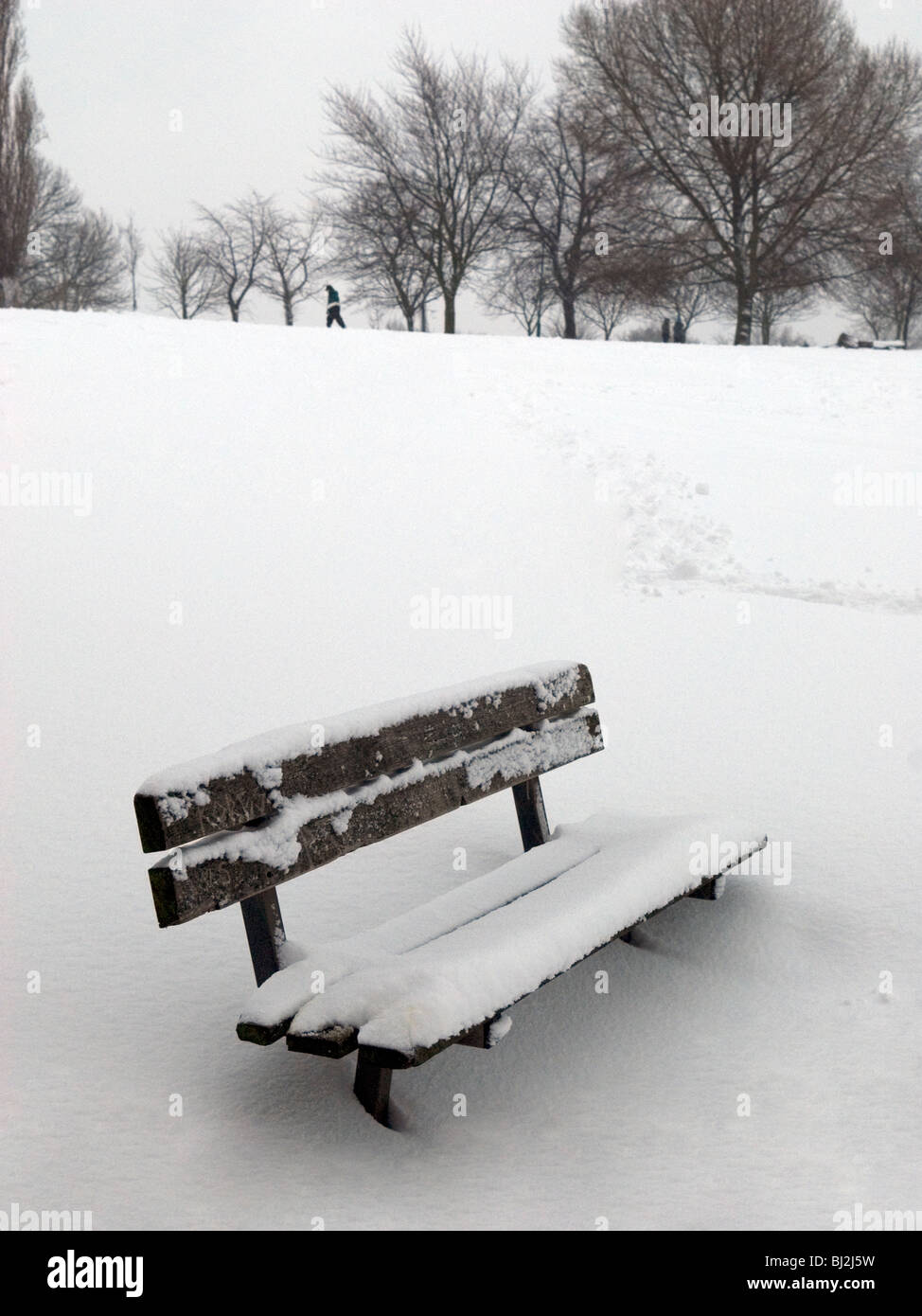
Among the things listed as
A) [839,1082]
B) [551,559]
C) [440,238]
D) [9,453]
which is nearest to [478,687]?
[839,1082]

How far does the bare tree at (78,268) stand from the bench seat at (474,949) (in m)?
40.0

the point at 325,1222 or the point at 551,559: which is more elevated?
the point at 551,559

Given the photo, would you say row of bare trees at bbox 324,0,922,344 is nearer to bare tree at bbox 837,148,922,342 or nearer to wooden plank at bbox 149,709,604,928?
bare tree at bbox 837,148,922,342

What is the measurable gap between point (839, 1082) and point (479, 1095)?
2.78 ft

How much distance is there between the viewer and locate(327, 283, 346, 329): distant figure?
72.4 feet

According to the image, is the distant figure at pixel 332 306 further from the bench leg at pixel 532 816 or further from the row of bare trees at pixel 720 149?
the bench leg at pixel 532 816

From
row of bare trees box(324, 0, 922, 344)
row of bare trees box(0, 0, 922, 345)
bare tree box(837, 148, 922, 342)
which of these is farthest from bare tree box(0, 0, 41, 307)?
bare tree box(837, 148, 922, 342)

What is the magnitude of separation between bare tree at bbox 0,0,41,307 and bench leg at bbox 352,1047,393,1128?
68.4 ft

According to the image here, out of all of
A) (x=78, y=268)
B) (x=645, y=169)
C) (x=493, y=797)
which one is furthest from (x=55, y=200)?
(x=493, y=797)

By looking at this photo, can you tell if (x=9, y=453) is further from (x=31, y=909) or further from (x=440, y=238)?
(x=440, y=238)

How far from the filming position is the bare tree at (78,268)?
41125 millimetres

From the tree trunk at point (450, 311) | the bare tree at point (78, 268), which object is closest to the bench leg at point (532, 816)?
the tree trunk at point (450, 311)

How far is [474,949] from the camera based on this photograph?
2.76 meters

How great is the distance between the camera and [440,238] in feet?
106
